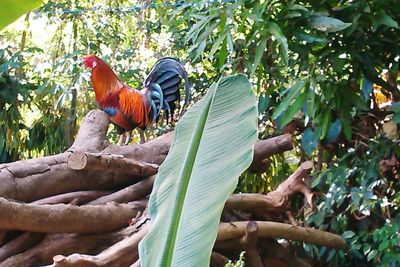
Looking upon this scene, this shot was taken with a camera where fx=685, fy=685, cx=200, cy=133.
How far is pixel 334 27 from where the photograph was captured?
92.6 inches

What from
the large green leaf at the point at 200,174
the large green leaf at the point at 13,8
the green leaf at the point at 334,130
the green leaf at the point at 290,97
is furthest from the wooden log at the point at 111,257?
the large green leaf at the point at 13,8

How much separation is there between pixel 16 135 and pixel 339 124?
1903 mm

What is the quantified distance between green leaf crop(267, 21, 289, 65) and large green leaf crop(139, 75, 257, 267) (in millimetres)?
1250

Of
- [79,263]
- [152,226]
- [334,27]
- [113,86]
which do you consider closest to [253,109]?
[152,226]

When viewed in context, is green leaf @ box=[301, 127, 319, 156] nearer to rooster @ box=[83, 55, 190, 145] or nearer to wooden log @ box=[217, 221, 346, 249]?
wooden log @ box=[217, 221, 346, 249]

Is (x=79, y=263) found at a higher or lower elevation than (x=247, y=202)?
higher

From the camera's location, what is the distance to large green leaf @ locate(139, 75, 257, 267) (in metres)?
0.91

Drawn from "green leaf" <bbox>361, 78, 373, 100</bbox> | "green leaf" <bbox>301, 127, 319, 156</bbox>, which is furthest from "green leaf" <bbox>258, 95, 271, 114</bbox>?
"green leaf" <bbox>361, 78, 373, 100</bbox>

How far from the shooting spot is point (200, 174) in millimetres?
965

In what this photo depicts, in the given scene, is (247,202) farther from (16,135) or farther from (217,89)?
(217,89)

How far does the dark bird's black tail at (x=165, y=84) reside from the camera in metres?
3.84

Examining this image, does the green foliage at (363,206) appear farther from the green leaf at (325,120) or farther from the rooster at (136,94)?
the rooster at (136,94)

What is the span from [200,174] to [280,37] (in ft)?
4.67

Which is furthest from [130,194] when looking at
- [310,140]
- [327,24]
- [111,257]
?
[327,24]
